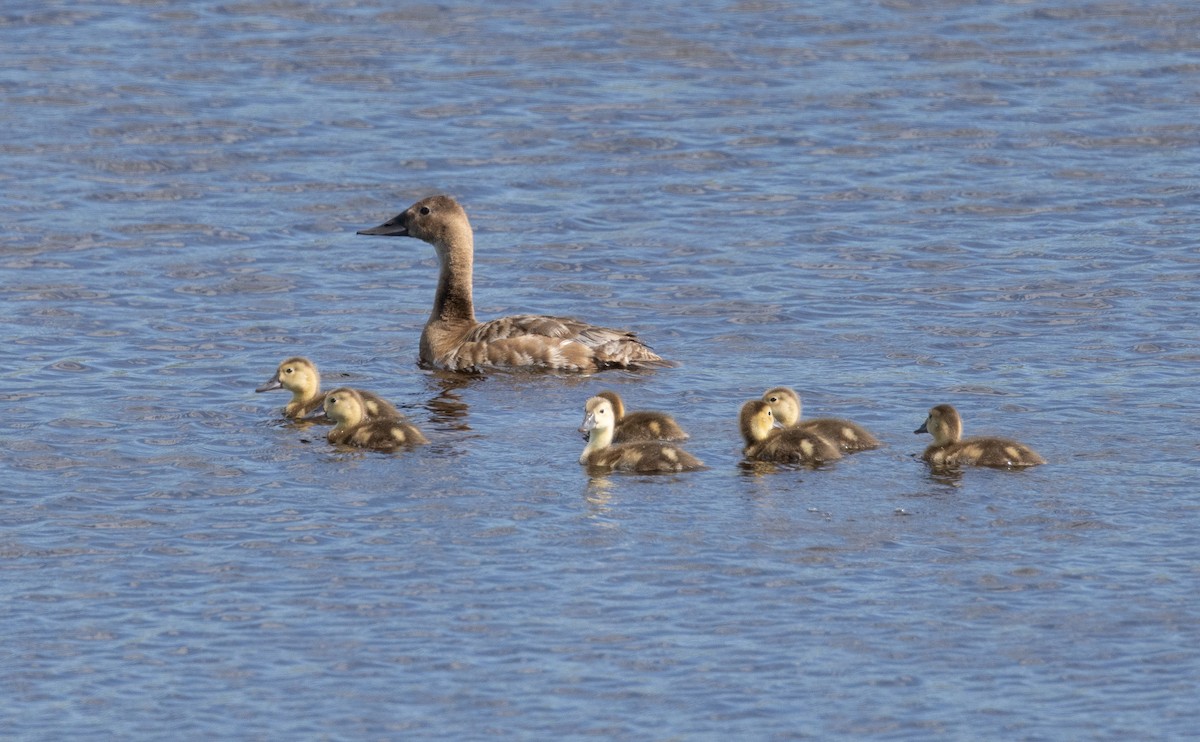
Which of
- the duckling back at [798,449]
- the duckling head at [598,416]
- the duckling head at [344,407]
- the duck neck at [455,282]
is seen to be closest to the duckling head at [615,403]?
the duckling head at [598,416]

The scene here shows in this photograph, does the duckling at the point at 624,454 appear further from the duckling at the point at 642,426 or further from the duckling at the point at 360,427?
the duckling at the point at 360,427

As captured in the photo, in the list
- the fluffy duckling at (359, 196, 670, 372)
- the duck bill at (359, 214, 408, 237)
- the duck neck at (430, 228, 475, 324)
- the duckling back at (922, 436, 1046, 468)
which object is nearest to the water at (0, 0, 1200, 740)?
the duckling back at (922, 436, 1046, 468)

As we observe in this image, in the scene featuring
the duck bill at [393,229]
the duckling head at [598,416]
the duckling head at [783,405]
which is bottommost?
the duckling head at [598,416]

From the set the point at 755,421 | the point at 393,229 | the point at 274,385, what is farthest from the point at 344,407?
the point at 393,229

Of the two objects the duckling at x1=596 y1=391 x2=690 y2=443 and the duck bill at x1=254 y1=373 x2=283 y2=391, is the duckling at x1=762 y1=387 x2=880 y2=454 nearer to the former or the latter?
the duckling at x1=596 y1=391 x2=690 y2=443

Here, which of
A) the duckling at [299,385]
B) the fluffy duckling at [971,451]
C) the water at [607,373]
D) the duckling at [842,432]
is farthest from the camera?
the duckling at [299,385]

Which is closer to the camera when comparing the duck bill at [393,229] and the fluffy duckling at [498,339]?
the fluffy duckling at [498,339]

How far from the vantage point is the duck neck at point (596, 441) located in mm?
12797

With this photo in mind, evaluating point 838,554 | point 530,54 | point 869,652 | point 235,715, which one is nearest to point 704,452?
point 838,554

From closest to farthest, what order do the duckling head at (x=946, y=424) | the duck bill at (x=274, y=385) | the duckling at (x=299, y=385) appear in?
the duckling head at (x=946, y=424) → the duckling at (x=299, y=385) → the duck bill at (x=274, y=385)

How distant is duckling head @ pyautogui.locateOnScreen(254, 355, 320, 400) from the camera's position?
46.6 feet

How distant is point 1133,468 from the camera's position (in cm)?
1257

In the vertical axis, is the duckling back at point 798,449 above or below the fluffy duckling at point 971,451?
below

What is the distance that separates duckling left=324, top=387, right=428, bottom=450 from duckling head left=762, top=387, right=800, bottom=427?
2.08m
